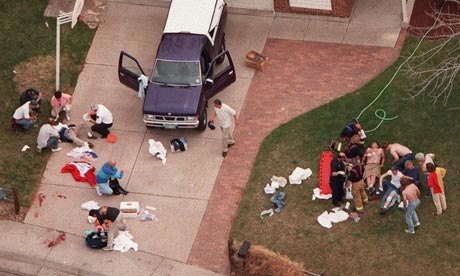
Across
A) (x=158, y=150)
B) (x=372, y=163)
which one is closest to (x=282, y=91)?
(x=158, y=150)

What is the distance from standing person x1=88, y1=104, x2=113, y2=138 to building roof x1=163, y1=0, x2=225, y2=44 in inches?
109

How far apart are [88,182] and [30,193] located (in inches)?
54.1

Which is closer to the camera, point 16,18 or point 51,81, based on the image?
point 51,81

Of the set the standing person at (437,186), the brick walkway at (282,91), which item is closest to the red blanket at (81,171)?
the brick walkway at (282,91)

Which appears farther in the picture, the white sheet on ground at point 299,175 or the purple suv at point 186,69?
the purple suv at point 186,69

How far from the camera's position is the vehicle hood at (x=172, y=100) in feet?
81.7

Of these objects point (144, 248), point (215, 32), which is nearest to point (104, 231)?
point (144, 248)

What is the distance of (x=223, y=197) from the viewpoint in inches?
953

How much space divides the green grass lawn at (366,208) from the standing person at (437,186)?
8.5 inches

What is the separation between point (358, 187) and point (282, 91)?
4.64 meters

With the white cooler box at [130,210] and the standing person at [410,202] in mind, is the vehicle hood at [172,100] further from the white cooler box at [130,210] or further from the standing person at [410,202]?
the standing person at [410,202]

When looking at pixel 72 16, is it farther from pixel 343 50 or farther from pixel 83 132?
pixel 343 50

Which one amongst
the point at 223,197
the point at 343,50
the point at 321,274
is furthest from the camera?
the point at 343,50

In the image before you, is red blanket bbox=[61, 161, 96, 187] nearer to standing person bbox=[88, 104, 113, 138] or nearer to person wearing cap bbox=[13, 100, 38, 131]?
standing person bbox=[88, 104, 113, 138]
